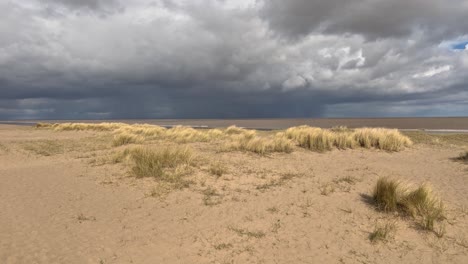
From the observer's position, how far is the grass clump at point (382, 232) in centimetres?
658

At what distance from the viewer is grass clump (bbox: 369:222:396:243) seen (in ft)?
21.6

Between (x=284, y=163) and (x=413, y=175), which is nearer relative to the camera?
(x=413, y=175)

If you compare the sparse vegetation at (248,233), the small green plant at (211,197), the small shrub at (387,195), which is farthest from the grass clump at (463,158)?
the sparse vegetation at (248,233)

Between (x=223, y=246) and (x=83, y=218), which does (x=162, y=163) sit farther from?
(x=223, y=246)

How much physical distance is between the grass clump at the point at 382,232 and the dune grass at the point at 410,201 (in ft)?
2.22

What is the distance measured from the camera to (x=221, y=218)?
7734mm

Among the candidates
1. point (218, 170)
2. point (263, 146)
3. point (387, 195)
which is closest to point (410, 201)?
point (387, 195)

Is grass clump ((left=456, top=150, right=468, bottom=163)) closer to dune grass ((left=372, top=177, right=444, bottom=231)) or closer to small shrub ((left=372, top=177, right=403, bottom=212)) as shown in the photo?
dune grass ((left=372, top=177, right=444, bottom=231))

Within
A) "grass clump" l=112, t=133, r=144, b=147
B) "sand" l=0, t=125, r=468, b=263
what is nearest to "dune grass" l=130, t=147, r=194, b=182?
"sand" l=0, t=125, r=468, b=263

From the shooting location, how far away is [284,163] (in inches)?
543

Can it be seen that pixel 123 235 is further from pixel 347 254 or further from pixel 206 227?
pixel 347 254

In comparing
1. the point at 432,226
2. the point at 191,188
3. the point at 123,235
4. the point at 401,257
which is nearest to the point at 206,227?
the point at 123,235

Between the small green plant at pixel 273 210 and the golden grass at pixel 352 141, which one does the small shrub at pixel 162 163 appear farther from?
the golden grass at pixel 352 141

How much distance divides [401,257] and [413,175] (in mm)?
7112
